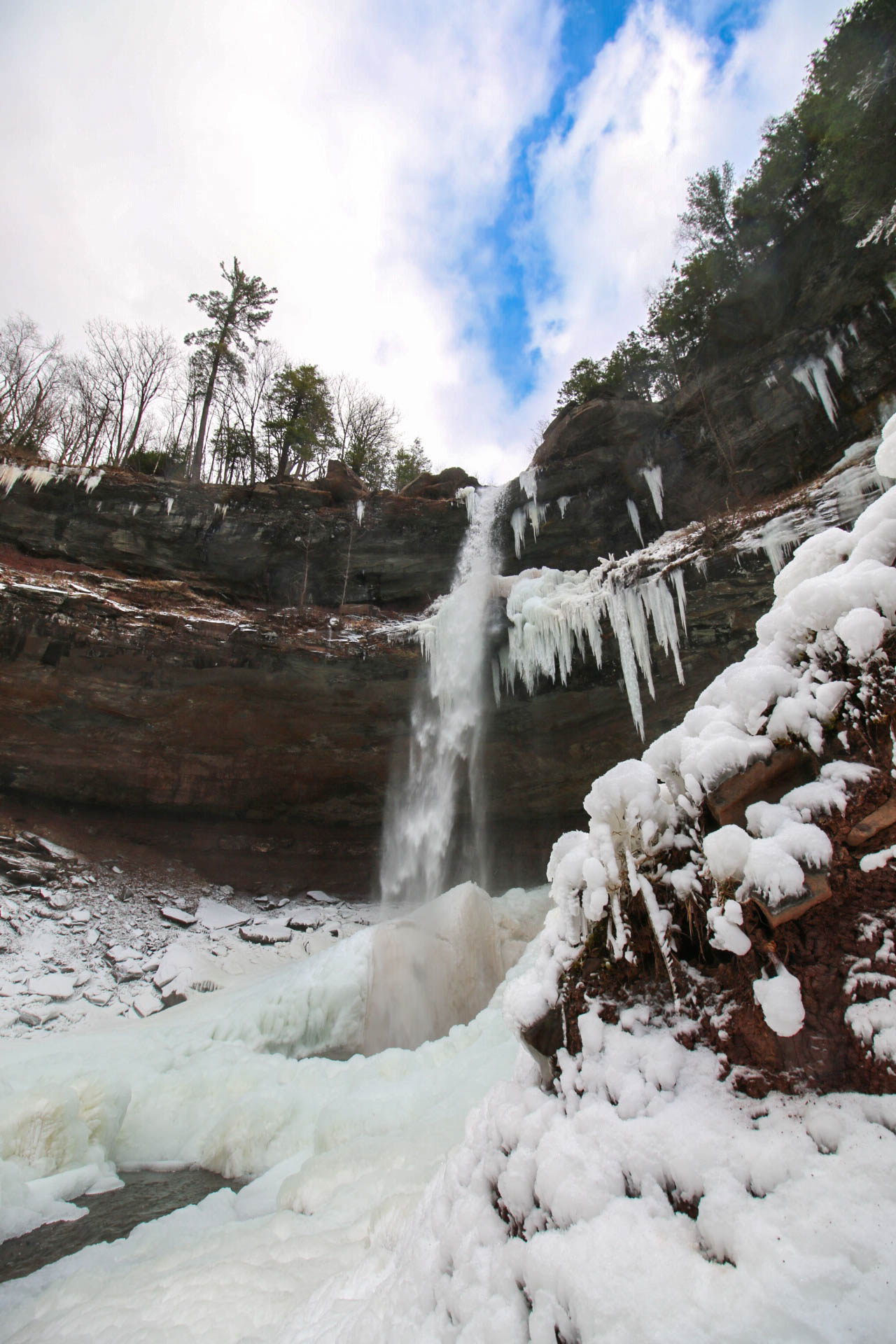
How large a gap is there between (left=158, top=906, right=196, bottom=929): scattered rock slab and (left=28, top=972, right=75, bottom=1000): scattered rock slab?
202 cm

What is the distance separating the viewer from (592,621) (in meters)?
10.5

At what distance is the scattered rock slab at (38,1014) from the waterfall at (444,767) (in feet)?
20.9

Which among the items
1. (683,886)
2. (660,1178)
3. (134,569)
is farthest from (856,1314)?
(134,569)

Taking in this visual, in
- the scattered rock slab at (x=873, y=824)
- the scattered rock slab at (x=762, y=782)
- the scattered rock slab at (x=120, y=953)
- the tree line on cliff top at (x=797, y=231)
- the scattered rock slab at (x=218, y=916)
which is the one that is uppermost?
the tree line on cliff top at (x=797, y=231)

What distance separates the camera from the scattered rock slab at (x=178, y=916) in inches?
436

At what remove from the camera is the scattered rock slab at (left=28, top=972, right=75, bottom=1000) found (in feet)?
29.0

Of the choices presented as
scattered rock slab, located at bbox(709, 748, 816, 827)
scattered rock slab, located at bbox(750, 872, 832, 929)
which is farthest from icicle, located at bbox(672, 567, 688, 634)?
scattered rock slab, located at bbox(750, 872, 832, 929)

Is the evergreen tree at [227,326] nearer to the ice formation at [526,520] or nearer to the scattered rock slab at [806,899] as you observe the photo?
the ice formation at [526,520]

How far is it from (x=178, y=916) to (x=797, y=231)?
19851 millimetres

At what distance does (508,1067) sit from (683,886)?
3.81 m

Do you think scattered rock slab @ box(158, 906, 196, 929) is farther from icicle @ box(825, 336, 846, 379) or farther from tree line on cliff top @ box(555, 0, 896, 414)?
icicle @ box(825, 336, 846, 379)

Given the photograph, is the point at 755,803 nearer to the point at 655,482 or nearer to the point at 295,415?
the point at 655,482

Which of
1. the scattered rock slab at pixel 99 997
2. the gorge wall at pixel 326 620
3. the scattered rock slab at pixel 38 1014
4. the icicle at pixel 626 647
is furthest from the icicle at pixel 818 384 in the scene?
the scattered rock slab at pixel 38 1014

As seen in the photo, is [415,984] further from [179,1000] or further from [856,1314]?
[856,1314]
